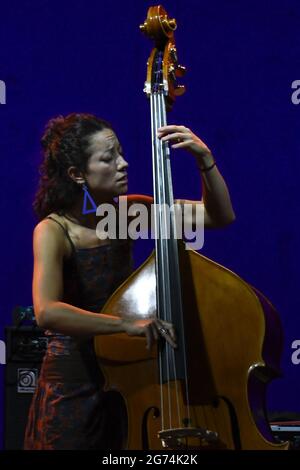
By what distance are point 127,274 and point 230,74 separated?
1.48m

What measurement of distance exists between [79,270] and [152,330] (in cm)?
31

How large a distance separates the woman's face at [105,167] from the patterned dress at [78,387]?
0.14 metres

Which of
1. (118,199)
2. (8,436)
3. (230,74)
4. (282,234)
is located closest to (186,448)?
(118,199)

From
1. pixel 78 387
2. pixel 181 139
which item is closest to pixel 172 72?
pixel 181 139

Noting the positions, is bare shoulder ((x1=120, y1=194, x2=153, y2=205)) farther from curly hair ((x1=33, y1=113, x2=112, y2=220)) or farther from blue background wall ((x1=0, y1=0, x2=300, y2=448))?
blue background wall ((x1=0, y1=0, x2=300, y2=448))

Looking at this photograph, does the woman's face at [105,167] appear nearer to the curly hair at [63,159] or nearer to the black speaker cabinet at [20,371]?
the curly hair at [63,159]

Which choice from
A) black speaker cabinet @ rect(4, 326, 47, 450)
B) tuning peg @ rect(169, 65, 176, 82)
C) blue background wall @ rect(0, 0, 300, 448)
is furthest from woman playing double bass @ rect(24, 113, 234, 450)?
blue background wall @ rect(0, 0, 300, 448)

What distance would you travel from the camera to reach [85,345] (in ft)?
5.97

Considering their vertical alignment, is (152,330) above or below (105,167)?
below

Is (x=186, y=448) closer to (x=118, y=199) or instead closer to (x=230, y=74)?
(x=118, y=199)

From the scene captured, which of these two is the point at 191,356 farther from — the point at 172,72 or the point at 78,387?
the point at 172,72

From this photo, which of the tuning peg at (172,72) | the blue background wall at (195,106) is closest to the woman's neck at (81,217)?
the tuning peg at (172,72)

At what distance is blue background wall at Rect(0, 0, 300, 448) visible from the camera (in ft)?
10.2

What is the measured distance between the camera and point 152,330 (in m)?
1.61
